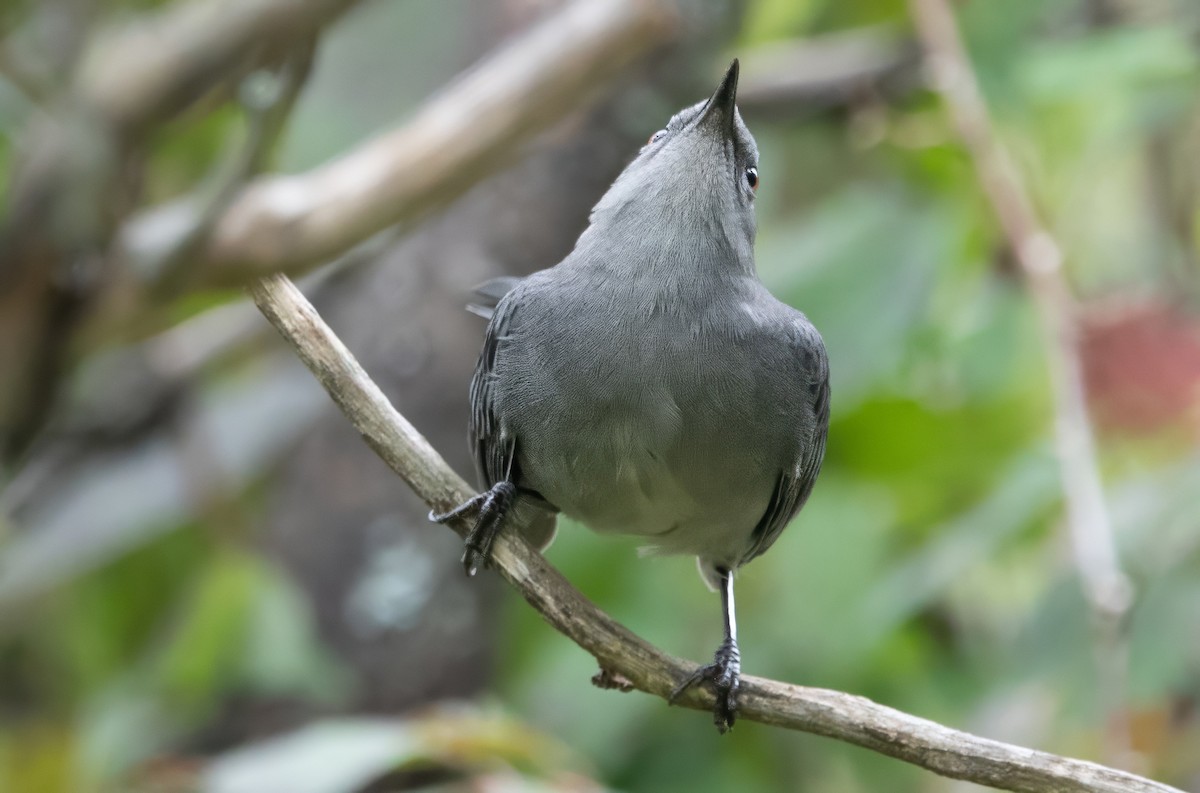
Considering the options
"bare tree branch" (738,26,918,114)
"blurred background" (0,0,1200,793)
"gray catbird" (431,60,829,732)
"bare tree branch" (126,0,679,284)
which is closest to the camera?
"gray catbird" (431,60,829,732)

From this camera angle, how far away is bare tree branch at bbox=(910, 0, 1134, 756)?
377 centimetres

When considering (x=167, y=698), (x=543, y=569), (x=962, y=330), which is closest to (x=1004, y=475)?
(x=962, y=330)

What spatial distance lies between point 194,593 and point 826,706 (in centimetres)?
358

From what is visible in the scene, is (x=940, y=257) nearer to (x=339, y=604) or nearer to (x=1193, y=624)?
(x=1193, y=624)

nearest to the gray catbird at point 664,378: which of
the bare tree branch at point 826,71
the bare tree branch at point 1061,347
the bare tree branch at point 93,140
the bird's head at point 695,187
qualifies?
the bird's head at point 695,187

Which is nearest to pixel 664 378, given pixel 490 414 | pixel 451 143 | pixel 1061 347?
pixel 490 414

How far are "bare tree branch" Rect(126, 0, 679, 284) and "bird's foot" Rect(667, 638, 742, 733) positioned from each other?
2172mm

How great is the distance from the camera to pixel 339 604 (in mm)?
5895

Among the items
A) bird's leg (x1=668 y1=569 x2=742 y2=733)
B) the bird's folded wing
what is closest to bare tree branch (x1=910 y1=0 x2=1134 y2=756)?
the bird's folded wing

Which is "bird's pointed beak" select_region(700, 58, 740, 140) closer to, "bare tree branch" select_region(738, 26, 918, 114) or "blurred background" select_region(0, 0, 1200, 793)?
"blurred background" select_region(0, 0, 1200, 793)

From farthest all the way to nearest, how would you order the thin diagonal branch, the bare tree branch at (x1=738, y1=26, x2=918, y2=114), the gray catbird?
the bare tree branch at (x1=738, y1=26, x2=918, y2=114) → the gray catbird → the thin diagonal branch

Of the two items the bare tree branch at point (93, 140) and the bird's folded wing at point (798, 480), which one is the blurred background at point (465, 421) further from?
the bird's folded wing at point (798, 480)

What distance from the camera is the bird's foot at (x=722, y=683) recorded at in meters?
3.16

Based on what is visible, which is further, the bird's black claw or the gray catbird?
→ the gray catbird
